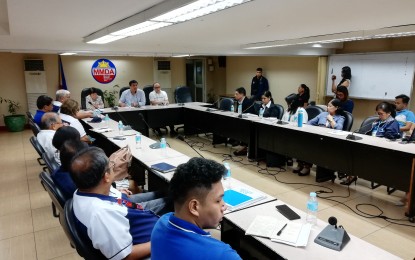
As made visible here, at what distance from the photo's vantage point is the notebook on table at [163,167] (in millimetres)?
2545

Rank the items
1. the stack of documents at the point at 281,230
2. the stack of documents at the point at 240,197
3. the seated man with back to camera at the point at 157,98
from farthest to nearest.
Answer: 1. the seated man with back to camera at the point at 157,98
2. the stack of documents at the point at 240,197
3. the stack of documents at the point at 281,230

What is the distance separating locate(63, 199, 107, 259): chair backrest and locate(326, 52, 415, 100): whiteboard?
692 centimetres

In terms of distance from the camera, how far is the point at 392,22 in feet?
11.8

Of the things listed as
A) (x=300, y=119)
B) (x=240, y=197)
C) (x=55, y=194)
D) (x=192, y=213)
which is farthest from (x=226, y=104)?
(x=192, y=213)

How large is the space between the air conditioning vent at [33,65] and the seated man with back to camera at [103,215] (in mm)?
7741

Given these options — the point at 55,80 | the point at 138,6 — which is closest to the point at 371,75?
the point at 138,6

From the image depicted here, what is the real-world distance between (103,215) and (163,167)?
3.90 ft

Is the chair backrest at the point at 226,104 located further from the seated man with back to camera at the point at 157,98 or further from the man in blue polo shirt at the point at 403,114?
the man in blue polo shirt at the point at 403,114

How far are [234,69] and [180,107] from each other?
4.40 meters

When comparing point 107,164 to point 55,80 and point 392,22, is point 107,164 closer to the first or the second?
point 392,22

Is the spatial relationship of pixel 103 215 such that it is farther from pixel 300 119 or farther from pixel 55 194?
pixel 300 119

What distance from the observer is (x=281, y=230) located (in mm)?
1553

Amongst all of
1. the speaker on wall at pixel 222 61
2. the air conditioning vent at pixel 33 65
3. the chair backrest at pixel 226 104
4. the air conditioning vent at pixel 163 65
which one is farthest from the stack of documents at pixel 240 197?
the speaker on wall at pixel 222 61

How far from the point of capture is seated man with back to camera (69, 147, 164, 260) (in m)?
1.42
